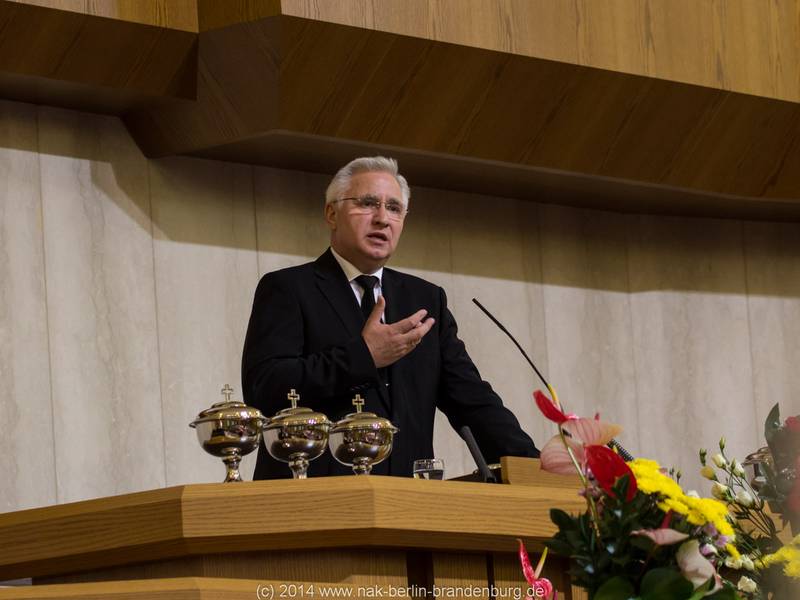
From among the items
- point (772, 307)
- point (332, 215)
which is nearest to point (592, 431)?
point (332, 215)

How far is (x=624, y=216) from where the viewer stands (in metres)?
6.62

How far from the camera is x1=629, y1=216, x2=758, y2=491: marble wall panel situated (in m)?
6.54

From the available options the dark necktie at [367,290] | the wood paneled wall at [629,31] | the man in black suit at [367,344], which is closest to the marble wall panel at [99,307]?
the wood paneled wall at [629,31]

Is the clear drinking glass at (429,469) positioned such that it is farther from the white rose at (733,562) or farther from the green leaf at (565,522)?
the green leaf at (565,522)

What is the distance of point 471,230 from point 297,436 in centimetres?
323

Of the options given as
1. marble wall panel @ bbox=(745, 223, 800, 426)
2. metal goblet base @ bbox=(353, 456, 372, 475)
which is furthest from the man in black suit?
marble wall panel @ bbox=(745, 223, 800, 426)

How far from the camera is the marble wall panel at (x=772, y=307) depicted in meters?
6.80

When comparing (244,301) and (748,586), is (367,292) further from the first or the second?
(748,586)

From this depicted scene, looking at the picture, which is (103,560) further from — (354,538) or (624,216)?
(624,216)

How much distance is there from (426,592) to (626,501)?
1281 mm

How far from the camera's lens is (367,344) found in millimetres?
3506

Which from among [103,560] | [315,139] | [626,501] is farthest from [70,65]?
[626,501]

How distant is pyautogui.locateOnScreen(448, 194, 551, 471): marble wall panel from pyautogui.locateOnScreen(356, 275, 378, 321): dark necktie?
2.07 meters

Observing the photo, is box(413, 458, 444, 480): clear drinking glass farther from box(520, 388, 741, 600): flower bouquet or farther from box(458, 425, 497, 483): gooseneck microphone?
box(520, 388, 741, 600): flower bouquet
